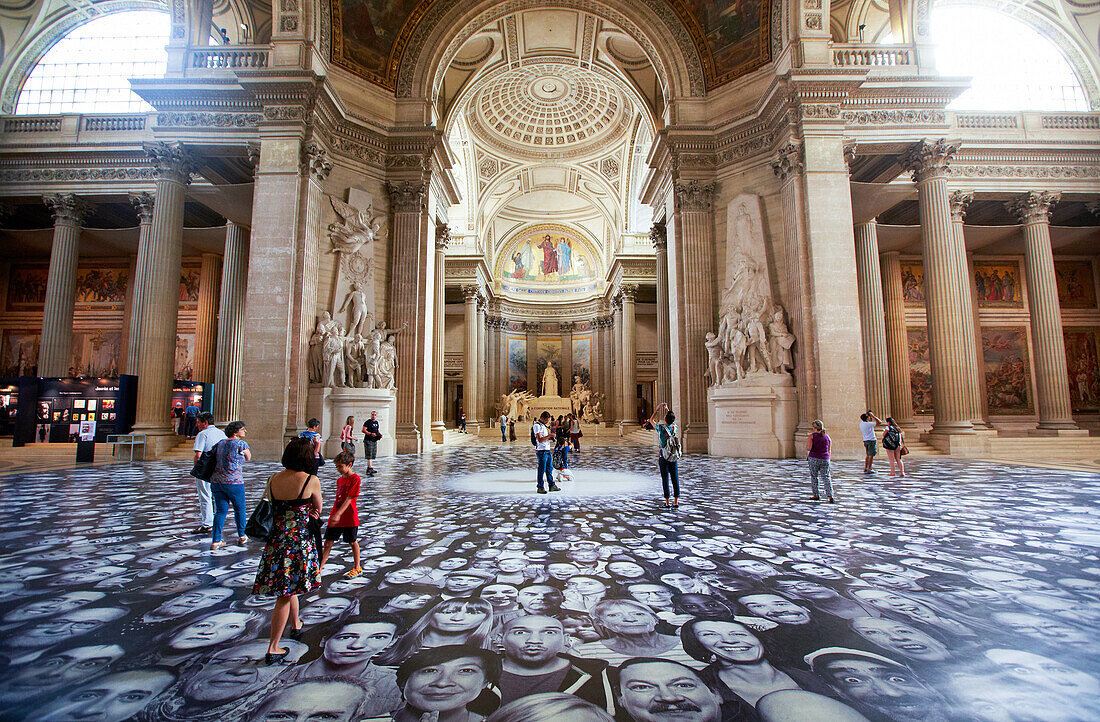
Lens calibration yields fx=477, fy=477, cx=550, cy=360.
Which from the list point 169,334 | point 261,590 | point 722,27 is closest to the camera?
point 261,590

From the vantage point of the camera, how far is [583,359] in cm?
3744

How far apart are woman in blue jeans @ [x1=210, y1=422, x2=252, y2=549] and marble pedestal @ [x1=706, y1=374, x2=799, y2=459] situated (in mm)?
12031

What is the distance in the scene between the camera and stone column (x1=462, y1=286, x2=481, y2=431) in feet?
95.0

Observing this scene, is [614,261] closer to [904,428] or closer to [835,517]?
[904,428]

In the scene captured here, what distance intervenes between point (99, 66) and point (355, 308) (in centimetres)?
1858

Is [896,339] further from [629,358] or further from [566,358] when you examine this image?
[566,358]


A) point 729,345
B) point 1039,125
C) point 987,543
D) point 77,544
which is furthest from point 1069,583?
point 1039,125

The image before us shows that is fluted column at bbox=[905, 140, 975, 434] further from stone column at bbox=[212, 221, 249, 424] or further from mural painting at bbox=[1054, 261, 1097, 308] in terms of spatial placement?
stone column at bbox=[212, 221, 249, 424]

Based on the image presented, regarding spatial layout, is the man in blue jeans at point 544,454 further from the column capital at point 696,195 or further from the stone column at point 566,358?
the stone column at point 566,358

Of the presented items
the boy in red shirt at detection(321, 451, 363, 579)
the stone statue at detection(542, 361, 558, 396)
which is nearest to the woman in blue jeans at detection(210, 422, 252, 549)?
the boy in red shirt at detection(321, 451, 363, 579)

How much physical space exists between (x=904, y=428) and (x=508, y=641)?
68.3 ft

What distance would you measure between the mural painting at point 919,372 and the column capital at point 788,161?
1268 cm

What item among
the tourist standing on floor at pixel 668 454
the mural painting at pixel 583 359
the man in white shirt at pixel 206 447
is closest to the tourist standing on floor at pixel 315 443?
the man in white shirt at pixel 206 447

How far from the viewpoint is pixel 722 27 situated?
1562 centimetres
